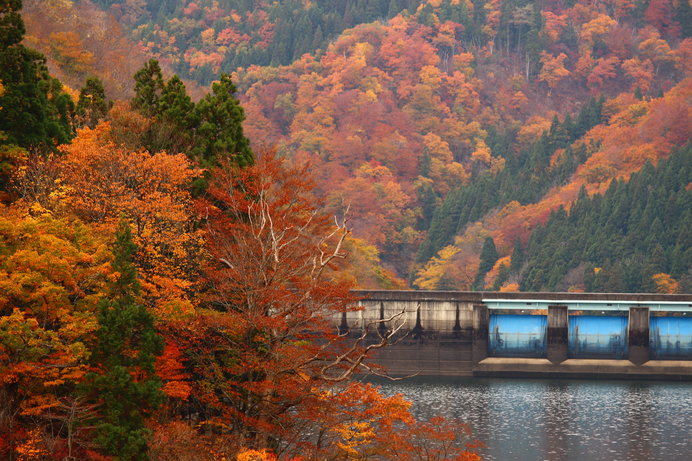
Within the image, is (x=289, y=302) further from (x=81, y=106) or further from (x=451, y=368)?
(x=451, y=368)

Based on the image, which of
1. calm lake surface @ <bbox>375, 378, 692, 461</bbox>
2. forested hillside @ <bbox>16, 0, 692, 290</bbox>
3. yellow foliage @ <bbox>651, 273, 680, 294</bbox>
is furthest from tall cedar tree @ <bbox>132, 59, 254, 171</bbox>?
yellow foliage @ <bbox>651, 273, 680, 294</bbox>

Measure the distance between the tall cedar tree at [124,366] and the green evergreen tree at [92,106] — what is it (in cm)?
1802

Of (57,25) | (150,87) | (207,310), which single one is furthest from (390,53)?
(207,310)

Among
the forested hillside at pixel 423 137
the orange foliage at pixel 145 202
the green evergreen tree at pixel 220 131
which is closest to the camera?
the orange foliage at pixel 145 202

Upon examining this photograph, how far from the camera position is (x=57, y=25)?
81250mm

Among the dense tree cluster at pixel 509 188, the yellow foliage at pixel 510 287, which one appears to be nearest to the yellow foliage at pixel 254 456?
the yellow foliage at pixel 510 287

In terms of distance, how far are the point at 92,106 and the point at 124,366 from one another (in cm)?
2153

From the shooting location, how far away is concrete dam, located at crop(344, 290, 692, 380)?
234 ft

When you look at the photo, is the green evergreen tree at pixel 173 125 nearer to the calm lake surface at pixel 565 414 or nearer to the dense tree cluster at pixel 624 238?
the calm lake surface at pixel 565 414

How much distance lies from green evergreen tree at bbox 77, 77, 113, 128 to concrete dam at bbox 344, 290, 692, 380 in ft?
86.1

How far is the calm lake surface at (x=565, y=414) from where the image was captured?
151ft

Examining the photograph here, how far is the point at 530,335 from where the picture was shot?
2872 inches

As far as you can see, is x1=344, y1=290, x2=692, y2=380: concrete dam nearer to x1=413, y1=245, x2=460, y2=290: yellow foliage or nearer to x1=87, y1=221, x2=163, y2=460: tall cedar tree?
x1=87, y1=221, x2=163, y2=460: tall cedar tree

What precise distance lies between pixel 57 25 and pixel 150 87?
118ft
